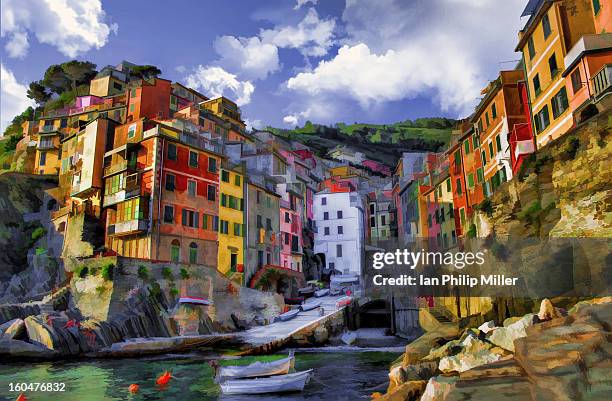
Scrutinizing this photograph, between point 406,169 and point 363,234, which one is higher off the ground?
point 406,169

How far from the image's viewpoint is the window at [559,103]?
1014 inches

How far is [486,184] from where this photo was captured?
3631cm

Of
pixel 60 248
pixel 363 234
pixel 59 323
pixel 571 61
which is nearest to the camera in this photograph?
pixel 571 61

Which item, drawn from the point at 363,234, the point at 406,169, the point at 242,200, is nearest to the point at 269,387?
the point at 242,200

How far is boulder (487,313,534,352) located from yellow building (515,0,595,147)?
14.7 m

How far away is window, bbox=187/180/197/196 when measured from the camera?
44.8 metres

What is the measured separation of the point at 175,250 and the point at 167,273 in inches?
164

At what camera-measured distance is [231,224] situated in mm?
48531

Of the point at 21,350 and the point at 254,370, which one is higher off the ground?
the point at 21,350

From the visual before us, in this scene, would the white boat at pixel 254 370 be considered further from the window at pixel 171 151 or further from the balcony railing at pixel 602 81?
the window at pixel 171 151

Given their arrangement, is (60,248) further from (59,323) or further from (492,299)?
(492,299)

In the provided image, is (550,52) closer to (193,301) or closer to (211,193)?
(193,301)

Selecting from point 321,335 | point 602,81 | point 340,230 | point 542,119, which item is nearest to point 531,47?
point 542,119

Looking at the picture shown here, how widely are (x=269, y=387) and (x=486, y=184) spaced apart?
2451cm
